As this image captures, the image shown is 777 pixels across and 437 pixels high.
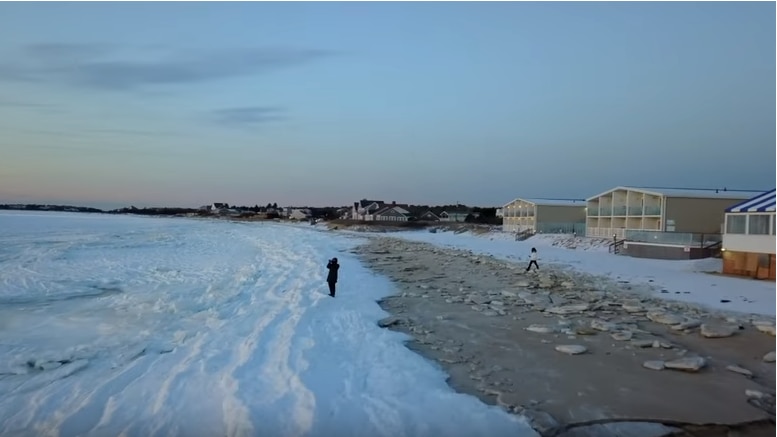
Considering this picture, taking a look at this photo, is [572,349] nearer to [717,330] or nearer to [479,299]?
[717,330]

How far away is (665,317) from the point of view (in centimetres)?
1252

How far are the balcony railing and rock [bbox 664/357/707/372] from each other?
1974 centimetres

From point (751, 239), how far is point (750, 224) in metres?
0.68

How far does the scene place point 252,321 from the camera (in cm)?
1266

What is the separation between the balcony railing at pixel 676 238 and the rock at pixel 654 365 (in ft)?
65.9

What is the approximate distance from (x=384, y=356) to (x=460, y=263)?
19.7 metres

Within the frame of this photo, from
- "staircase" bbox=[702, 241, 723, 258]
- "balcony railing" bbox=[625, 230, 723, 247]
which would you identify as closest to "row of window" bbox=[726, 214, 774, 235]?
"balcony railing" bbox=[625, 230, 723, 247]

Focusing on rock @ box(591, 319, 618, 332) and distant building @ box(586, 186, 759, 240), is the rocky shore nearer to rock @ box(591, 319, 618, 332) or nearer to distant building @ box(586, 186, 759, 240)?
rock @ box(591, 319, 618, 332)

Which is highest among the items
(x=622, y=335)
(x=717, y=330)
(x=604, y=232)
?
(x=604, y=232)

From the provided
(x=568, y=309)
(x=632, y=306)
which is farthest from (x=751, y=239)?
(x=568, y=309)

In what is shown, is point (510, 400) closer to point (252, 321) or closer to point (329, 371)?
point (329, 371)

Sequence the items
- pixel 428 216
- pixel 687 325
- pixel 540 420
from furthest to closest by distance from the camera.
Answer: pixel 428 216 < pixel 687 325 < pixel 540 420

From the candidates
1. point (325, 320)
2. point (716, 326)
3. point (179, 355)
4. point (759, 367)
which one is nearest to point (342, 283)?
point (325, 320)

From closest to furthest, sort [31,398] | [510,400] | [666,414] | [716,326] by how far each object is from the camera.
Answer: [666,414] < [510,400] < [31,398] < [716,326]
